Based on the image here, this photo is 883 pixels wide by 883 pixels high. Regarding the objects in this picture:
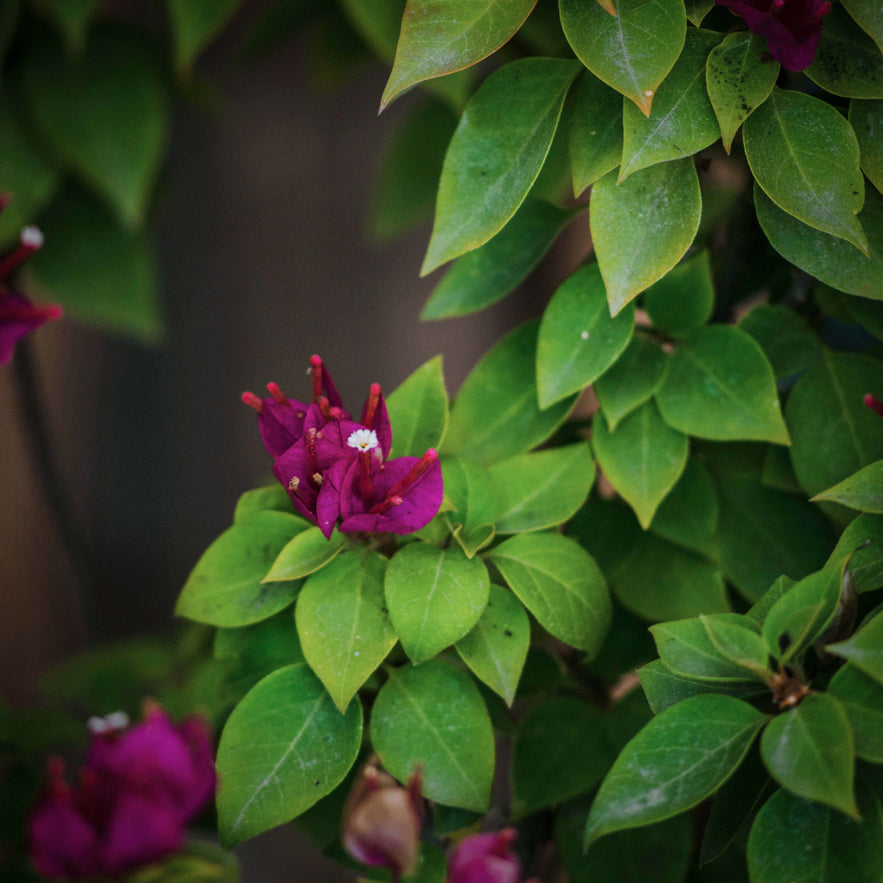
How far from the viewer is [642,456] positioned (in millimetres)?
486

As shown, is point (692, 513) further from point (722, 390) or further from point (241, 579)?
point (241, 579)

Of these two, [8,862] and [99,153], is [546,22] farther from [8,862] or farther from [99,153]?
[8,862]

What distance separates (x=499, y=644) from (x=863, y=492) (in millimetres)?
193

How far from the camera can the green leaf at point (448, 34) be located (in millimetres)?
405

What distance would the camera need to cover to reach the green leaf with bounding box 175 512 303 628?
45cm

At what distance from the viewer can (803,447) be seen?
19.3 inches

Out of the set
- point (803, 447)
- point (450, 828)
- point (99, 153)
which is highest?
point (99, 153)

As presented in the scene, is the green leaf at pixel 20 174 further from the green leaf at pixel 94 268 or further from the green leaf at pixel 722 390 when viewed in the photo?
the green leaf at pixel 722 390

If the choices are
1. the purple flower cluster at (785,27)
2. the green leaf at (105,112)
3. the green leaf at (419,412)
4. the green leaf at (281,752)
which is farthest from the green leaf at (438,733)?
the green leaf at (105,112)

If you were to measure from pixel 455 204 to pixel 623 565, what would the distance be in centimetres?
25

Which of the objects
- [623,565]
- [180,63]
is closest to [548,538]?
[623,565]

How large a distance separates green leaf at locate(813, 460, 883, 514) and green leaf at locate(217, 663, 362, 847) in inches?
10.2

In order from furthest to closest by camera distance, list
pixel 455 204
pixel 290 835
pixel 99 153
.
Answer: pixel 290 835 → pixel 99 153 → pixel 455 204

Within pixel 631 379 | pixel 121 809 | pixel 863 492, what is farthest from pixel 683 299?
pixel 121 809
